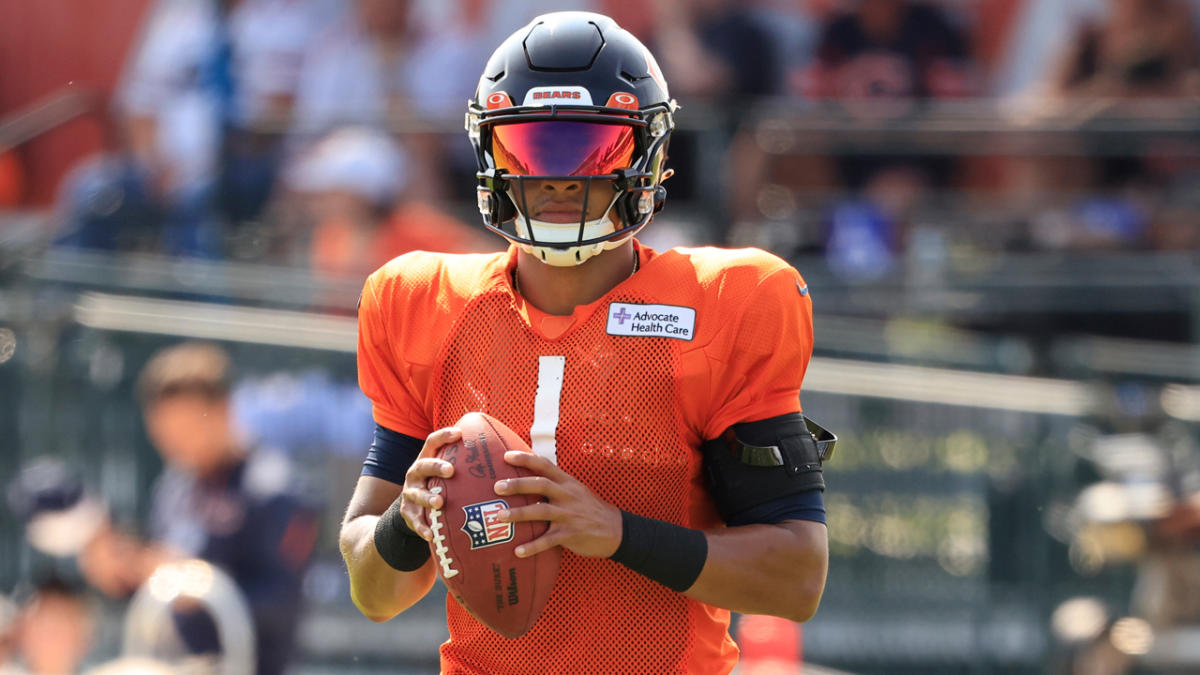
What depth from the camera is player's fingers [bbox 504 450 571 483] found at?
7.98 feet

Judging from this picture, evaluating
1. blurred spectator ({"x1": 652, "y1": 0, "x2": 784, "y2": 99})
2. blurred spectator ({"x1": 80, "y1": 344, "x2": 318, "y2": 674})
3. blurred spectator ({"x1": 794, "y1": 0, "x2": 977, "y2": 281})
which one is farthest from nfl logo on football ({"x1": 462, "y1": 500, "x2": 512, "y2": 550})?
blurred spectator ({"x1": 794, "y1": 0, "x2": 977, "y2": 281})

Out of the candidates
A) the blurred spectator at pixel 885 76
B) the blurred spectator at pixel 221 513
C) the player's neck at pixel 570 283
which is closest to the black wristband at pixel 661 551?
the player's neck at pixel 570 283

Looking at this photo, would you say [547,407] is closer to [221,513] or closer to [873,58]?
[221,513]

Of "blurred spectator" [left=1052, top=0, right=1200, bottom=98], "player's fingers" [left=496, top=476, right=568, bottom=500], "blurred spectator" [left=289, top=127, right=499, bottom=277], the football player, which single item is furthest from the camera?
"blurred spectator" [left=1052, top=0, right=1200, bottom=98]

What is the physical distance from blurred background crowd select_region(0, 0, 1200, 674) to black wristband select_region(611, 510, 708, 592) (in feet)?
10.7

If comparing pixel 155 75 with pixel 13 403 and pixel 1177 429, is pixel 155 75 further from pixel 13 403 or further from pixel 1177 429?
pixel 1177 429

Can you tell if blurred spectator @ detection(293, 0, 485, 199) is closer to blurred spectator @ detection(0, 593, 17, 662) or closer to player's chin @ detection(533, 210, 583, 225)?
blurred spectator @ detection(0, 593, 17, 662)

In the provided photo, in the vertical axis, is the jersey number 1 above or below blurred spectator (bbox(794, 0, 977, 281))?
below

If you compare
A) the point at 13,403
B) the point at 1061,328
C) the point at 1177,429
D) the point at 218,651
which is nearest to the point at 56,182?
the point at 13,403

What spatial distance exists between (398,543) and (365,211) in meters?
5.26

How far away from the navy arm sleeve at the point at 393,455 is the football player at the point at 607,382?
0.02 meters

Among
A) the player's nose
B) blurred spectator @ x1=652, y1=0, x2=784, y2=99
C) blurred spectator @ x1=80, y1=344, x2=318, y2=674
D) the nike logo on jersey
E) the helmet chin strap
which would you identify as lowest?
blurred spectator @ x1=80, y1=344, x2=318, y2=674

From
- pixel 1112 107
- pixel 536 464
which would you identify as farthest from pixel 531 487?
pixel 1112 107

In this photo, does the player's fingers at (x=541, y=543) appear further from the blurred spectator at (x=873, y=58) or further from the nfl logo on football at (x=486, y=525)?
the blurred spectator at (x=873, y=58)
